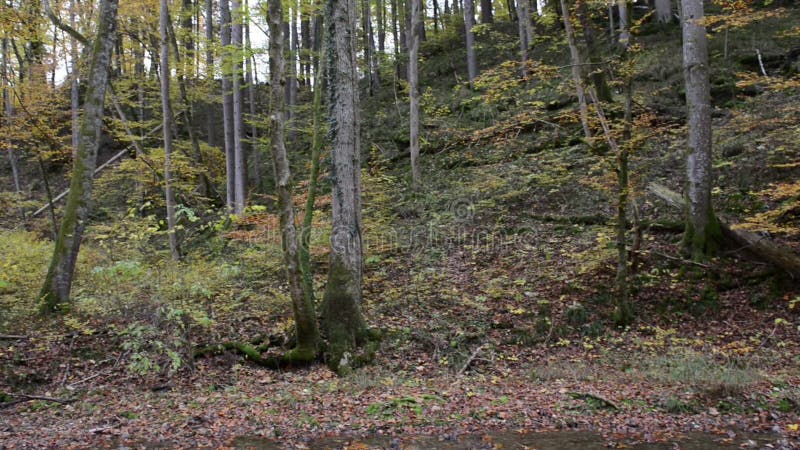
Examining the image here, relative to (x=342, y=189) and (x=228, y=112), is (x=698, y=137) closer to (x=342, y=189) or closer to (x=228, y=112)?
(x=342, y=189)

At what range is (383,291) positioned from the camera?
11.2 meters

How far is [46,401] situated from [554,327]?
8143mm

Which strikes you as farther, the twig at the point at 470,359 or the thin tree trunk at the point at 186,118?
the thin tree trunk at the point at 186,118

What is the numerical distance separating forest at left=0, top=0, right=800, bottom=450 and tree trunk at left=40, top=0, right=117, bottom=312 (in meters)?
0.04

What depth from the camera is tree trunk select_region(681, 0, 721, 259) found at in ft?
31.7

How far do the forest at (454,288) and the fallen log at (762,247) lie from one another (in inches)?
1.7

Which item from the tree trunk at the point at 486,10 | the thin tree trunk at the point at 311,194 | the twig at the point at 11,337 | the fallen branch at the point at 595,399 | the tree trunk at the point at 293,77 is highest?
the tree trunk at the point at 486,10

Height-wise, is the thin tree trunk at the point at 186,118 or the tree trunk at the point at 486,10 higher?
the tree trunk at the point at 486,10

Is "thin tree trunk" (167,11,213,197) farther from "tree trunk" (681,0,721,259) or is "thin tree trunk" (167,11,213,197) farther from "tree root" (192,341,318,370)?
"tree trunk" (681,0,721,259)

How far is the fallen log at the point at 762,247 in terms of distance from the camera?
8875 mm

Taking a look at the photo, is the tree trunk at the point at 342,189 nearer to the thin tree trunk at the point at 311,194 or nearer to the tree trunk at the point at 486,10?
the thin tree trunk at the point at 311,194

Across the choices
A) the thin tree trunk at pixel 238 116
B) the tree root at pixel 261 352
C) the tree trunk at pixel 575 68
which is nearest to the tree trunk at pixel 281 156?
the tree root at pixel 261 352

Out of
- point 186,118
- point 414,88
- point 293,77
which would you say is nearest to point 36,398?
point 186,118

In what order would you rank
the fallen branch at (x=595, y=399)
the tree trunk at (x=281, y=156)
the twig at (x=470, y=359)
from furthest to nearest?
the twig at (x=470, y=359) < the tree trunk at (x=281, y=156) < the fallen branch at (x=595, y=399)
